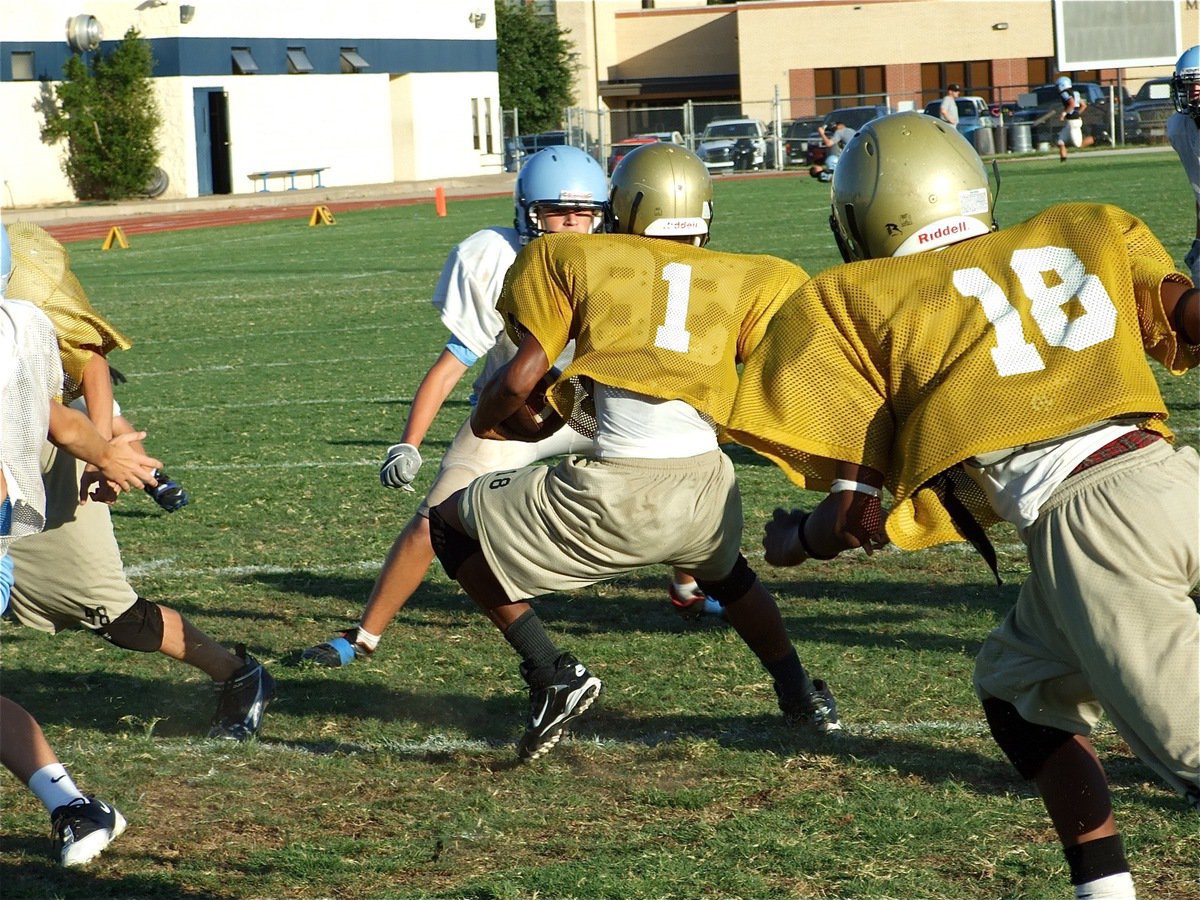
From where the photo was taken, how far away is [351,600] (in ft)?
19.7

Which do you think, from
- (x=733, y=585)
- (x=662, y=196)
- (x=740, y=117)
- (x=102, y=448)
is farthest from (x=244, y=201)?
(x=733, y=585)

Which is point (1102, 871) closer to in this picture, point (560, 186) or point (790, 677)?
point (790, 677)

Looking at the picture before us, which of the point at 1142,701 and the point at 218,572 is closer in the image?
the point at 1142,701

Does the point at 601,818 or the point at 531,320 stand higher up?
the point at 531,320

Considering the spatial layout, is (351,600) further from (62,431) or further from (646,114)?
(646,114)

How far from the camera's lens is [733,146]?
130 ft

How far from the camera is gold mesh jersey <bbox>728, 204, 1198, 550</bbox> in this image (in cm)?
281

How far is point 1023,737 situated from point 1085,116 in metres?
38.5

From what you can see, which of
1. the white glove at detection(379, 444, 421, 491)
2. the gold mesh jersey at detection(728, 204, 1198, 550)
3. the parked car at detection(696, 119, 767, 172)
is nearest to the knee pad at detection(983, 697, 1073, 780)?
the gold mesh jersey at detection(728, 204, 1198, 550)

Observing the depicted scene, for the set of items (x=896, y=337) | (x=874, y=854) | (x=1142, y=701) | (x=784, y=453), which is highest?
→ (x=896, y=337)

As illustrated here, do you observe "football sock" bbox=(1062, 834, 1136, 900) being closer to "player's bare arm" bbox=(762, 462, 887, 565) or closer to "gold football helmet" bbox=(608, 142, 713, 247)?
"player's bare arm" bbox=(762, 462, 887, 565)

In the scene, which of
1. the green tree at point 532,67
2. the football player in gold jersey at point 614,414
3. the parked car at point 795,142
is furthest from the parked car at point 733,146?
the football player in gold jersey at point 614,414

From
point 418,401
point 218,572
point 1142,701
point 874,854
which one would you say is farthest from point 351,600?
point 1142,701

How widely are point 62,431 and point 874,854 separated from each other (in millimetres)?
2115
